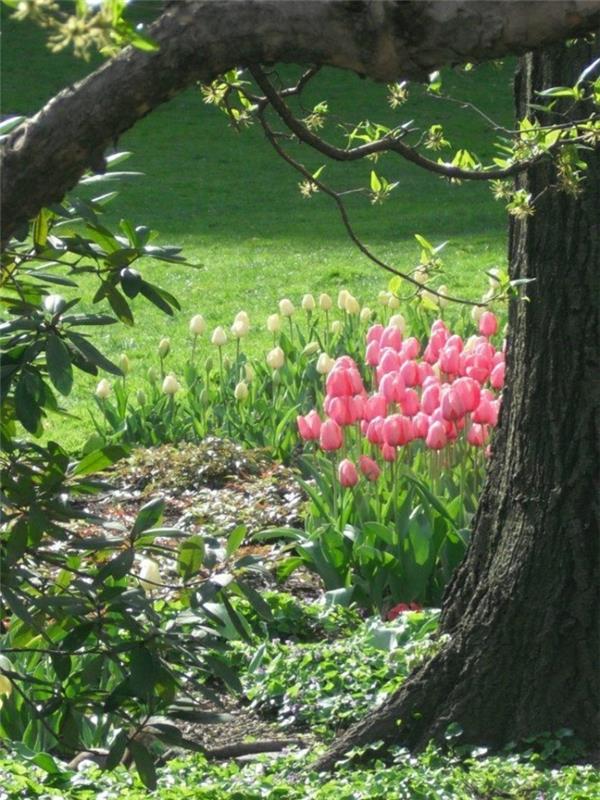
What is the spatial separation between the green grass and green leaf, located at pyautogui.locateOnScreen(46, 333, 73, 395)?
4.84 meters

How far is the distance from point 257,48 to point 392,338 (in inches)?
149

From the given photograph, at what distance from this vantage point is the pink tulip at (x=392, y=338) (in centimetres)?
527

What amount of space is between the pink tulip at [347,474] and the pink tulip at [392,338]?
94cm

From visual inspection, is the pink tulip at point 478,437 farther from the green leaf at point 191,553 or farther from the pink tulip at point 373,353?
the green leaf at point 191,553

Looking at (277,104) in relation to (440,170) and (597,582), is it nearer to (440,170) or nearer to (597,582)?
(440,170)

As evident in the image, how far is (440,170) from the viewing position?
2.15 m

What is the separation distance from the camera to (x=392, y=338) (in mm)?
5281

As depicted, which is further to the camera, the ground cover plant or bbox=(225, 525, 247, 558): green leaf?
bbox=(225, 525, 247, 558): green leaf

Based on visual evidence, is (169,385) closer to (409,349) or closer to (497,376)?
(409,349)

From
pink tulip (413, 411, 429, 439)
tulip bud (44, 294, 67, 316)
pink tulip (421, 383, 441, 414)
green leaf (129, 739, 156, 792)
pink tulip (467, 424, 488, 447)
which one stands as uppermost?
tulip bud (44, 294, 67, 316)

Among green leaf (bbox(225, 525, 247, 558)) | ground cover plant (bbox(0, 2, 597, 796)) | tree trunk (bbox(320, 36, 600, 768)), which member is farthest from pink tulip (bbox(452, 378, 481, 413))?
green leaf (bbox(225, 525, 247, 558))

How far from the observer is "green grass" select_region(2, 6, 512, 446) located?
10484 mm

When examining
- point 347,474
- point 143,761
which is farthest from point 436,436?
point 143,761

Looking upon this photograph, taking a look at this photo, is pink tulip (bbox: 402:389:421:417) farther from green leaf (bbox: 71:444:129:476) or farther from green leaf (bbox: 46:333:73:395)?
green leaf (bbox: 46:333:73:395)
